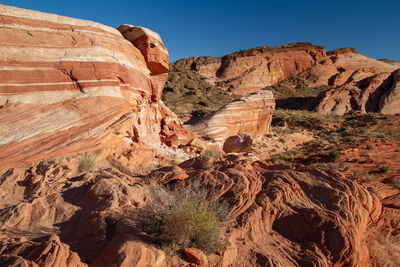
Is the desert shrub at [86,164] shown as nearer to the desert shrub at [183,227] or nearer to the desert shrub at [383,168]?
the desert shrub at [183,227]

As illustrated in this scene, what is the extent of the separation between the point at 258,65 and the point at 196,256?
58135mm

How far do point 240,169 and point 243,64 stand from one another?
55.0 m

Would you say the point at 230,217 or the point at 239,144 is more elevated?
the point at 230,217

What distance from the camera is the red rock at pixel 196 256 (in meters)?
2.89

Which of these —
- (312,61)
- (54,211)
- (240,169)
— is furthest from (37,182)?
(312,61)

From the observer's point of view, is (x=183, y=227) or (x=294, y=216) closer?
(x=183, y=227)

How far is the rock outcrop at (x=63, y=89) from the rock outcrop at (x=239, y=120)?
17.4 ft

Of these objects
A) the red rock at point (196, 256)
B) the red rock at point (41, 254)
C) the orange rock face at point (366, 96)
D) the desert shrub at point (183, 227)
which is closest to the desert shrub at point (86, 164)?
the red rock at point (41, 254)

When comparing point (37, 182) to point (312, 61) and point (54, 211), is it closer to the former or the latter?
point (54, 211)

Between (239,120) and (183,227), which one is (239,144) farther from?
(183,227)

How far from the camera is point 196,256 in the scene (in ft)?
9.53

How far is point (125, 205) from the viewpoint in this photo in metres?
3.93

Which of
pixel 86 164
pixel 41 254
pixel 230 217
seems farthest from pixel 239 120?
pixel 41 254

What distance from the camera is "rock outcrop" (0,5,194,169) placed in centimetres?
586
